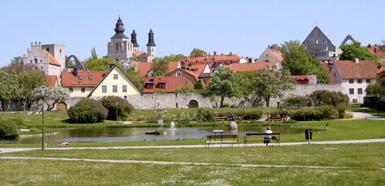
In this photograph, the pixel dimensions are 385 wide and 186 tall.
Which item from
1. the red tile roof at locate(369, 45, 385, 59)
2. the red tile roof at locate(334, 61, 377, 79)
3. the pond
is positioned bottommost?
the pond

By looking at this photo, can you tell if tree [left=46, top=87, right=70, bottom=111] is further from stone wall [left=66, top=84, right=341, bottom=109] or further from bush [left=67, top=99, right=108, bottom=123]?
bush [left=67, top=99, right=108, bottom=123]

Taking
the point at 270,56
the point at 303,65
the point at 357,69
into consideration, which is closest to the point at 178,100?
the point at 357,69

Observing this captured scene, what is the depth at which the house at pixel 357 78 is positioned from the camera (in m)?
99.1

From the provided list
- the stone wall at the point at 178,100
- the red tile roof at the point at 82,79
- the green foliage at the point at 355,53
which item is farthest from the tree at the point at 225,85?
the green foliage at the point at 355,53

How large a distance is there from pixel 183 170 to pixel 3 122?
32.4m

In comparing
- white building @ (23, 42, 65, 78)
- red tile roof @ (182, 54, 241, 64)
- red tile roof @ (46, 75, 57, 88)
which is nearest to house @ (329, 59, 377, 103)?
red tile roof @ (46, 75, 57, 88)

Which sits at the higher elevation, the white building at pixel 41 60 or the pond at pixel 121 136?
the white building at pixel 41 60

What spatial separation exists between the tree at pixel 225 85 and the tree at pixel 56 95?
20681 mm

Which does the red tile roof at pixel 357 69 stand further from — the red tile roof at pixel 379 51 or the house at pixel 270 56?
the red tile roof at pixel 379 51

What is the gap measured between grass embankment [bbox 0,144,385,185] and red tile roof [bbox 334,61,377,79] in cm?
7838

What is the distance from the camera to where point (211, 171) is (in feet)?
59.9

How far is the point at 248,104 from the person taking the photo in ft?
300

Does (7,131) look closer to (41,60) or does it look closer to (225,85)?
(225,85)

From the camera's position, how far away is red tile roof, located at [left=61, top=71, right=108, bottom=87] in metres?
98.8
